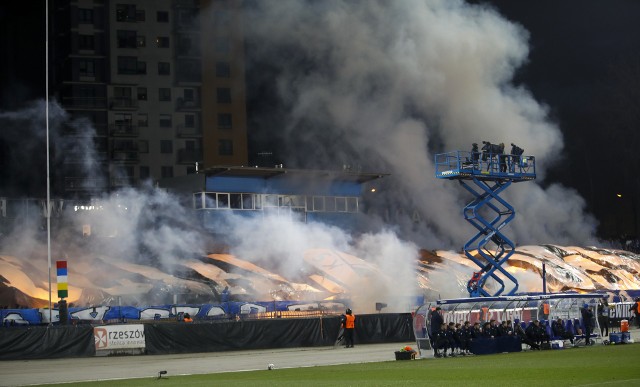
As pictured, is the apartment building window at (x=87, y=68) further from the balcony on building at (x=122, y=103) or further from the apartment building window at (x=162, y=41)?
the apartment building window at (x=162, y=41)

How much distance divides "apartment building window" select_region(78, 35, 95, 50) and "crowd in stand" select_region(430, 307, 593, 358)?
7487 cm

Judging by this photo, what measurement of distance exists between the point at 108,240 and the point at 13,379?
115 feet

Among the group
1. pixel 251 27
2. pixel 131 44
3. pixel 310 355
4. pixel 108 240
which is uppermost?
pixel 131 44

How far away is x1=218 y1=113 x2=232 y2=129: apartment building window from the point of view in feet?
350

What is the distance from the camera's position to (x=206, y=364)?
3538cm

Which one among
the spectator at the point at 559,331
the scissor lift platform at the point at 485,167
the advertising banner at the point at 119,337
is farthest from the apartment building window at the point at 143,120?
the spectator at the point at 559,331

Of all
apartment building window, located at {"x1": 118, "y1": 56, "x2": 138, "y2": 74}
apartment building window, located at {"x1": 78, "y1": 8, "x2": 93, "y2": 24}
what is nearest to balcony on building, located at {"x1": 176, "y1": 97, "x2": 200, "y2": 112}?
apartment building window, located at {"x1": 118, "y1": 56, "x2": 138, "y2": 74}

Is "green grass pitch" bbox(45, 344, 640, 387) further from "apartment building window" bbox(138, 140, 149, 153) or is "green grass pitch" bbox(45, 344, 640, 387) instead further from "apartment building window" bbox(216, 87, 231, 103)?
"apartment building window" bbox(216, 87, 231, 103)

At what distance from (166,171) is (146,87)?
31.5 ft

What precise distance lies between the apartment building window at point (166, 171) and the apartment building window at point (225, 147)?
18.9 ft

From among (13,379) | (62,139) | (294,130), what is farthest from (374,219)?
(13,379)

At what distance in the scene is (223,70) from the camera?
106 m

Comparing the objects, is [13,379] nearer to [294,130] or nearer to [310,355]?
[310,355]

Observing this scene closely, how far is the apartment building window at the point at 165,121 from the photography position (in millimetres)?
106188
